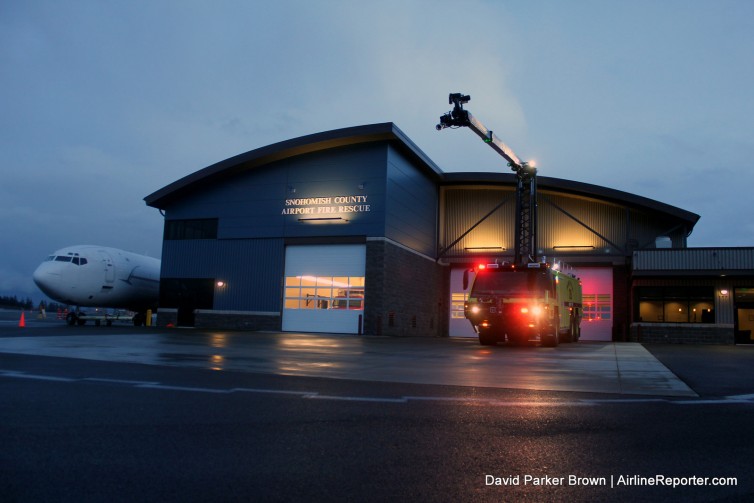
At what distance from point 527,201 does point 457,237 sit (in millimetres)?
5140

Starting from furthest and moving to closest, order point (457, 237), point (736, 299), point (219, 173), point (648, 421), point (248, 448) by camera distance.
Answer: point (457, 237)
point (219, 173)
point (736, 299)
point (648, 421)
point (248, 448)

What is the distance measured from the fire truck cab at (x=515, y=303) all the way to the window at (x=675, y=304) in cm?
1303

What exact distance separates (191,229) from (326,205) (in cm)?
886

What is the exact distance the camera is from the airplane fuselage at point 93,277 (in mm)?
31500

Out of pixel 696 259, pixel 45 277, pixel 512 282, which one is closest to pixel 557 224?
pixel 696 259

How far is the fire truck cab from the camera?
66.0 feet

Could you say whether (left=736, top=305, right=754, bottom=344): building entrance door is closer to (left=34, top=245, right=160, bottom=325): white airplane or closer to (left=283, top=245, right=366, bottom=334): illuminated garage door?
(left=283, top=245, right=366, bottom=334): illuminated garage door

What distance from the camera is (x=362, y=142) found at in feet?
106

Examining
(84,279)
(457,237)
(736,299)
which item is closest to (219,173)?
(84,279)

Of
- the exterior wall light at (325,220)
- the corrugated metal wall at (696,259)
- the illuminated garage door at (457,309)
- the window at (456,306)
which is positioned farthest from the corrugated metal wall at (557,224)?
the exterior wall light at (325,220)

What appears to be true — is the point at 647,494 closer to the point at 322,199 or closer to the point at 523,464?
the point at 523,464

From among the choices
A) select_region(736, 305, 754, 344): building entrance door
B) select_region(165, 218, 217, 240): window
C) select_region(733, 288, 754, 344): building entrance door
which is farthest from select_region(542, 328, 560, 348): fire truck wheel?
select_region(165, 218, 217, 240): window

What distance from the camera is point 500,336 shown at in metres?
21.8

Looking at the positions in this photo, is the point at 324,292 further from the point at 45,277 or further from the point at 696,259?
the point at 696,259
